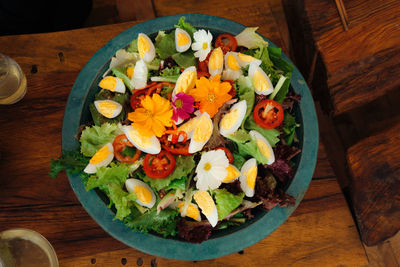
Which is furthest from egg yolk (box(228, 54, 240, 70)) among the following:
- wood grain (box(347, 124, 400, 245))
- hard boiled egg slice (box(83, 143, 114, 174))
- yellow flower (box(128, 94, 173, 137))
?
wood grain (box(347, 124, 400, 245))

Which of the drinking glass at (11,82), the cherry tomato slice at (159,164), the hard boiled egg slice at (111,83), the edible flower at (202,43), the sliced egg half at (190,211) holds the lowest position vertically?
the sliced egg half at (190,211)

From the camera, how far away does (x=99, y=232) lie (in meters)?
1.23

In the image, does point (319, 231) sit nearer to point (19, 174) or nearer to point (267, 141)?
point (267, 141)

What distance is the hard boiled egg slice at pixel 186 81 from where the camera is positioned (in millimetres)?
1064

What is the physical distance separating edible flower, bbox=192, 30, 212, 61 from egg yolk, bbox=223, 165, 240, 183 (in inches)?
13.6

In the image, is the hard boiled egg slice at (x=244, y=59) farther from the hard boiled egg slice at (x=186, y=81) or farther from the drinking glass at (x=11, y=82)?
the drinking glass at (x=11, y=82)

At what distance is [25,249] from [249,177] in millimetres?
782

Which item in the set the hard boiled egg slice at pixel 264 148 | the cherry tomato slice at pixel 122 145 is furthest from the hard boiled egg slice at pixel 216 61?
the cherry tomato slice at pixel 122 145

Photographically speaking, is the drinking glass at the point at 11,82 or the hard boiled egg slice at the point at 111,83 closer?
the hard boiled egg slice at the point at 111,83

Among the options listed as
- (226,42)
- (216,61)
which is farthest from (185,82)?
(226,42)

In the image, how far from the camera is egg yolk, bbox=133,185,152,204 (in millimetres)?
1056

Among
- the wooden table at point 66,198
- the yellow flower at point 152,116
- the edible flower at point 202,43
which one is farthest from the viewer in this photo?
the wooden table at point 66,198

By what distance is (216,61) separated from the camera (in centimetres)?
110

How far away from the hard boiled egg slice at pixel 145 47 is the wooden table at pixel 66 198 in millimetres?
249
